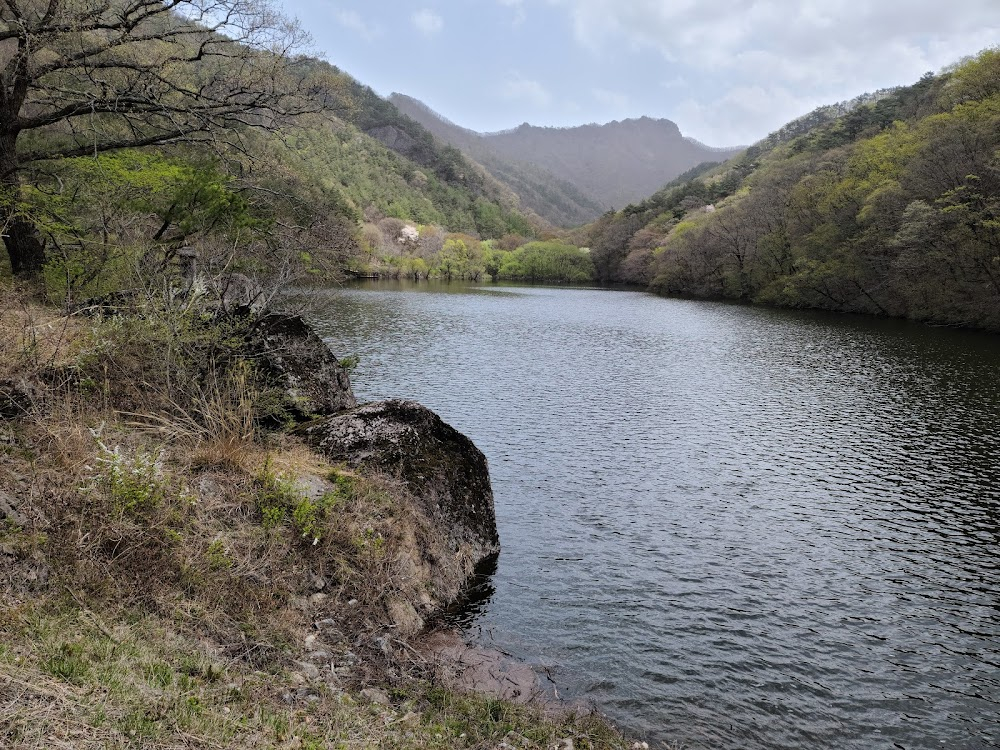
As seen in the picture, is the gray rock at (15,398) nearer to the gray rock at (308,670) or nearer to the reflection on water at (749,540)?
the gray rock at (308,670)

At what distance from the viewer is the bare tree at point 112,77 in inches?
395

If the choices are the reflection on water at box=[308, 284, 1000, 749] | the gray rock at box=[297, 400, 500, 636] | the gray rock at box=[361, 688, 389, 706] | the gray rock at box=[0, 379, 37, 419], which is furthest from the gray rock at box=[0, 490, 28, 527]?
the reflection on water at box=[308, 284, 1000, 749]

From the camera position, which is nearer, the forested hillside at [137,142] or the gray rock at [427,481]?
the gray rock at [427,481]

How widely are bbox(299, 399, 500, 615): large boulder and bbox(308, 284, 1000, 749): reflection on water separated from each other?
2.33 ft

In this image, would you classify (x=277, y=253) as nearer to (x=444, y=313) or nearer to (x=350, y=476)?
(x=350, y=476)

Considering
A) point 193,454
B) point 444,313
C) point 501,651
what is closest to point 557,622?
point 501,651

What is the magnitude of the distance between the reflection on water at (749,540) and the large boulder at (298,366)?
4.13 metres

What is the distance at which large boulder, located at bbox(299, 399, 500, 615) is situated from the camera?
29.8 ft

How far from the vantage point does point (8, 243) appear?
1133cm

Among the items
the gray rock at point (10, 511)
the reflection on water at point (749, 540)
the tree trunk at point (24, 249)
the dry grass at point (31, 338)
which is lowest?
the reflection on water at point (749, 540)

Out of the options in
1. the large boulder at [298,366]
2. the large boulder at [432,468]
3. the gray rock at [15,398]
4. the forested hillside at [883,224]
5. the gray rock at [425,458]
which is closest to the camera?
the gray rock at [15,398]

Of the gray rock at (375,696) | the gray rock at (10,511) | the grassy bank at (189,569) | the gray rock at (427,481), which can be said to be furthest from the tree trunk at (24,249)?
the gray rock at (375,696)

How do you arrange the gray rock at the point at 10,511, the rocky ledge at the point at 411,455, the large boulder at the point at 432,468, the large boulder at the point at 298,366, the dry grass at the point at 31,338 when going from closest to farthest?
the gray rock at the point at 10,511, the dry grass at the point at 31,338, the rocky ledge at the point at 411,455, the large boulder at the point at 432,468, the large boulder at the point at 298,366

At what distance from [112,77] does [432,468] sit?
10.6 meters
